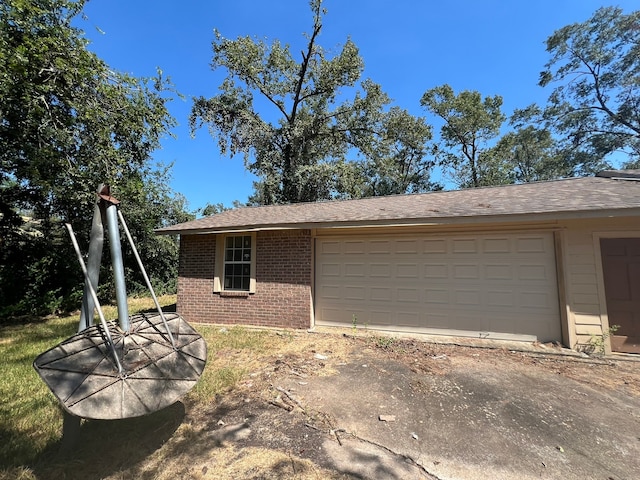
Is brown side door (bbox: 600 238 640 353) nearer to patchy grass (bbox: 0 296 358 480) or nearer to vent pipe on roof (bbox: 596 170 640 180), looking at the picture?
vent pipe on roof (bbox: 596 170 640 180)

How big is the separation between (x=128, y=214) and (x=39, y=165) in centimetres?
483

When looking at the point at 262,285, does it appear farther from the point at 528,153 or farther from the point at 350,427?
the point at 528,153

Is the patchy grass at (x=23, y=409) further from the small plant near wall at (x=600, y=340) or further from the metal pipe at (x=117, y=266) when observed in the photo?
the small plant near wall at (x=600, y=340)

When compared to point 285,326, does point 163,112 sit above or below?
above

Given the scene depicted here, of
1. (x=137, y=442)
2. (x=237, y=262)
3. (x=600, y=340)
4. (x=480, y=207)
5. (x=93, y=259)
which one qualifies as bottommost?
(x=137, y=442)

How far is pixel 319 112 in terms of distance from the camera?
20203mm

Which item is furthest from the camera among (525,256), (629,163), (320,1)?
(629,163)

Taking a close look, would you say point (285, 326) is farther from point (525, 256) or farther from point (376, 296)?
point (525, 256)

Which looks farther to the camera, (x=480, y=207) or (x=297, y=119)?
(x=297, y=119)

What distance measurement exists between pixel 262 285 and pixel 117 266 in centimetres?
513

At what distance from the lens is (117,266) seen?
301cm

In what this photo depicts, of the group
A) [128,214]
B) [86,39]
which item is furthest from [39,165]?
[128,214]

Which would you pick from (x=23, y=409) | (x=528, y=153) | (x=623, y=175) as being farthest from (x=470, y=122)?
(x=23, y=409)

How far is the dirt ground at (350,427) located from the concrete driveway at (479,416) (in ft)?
0.05
